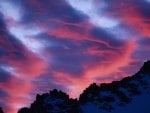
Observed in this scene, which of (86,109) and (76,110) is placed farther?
(86,109)

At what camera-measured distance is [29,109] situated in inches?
6063

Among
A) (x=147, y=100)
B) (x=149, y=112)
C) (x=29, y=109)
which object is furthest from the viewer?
(x=147, y=100)

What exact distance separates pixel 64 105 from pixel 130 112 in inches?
1847

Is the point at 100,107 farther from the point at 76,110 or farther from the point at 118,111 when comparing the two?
the point at 76,110

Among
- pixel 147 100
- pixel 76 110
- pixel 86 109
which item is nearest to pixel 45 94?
pixel 76 110

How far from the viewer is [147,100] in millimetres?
197125

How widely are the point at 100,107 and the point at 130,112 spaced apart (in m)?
17.5

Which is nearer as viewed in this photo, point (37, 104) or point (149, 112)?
point (37, 104)

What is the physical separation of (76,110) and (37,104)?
1770 cm

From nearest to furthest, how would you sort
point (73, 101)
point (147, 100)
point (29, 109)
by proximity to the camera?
1. point (29, 109)
2. point (73, 101)
3. point (147, 100)

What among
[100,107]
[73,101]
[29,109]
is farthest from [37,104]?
[100,107]

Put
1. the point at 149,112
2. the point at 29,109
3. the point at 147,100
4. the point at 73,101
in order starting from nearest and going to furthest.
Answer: the point at 29,109, the point at 73,101, the point at 149,112, the point at 147,100

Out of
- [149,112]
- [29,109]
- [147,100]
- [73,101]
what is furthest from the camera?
[147,100]

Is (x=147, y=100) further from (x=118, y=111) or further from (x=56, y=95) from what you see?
(x=56, y=95)
